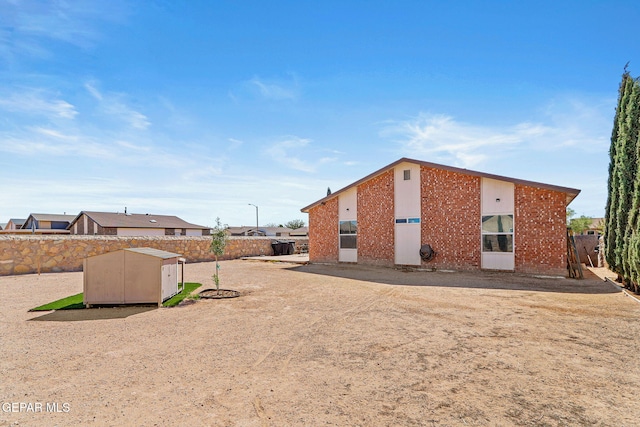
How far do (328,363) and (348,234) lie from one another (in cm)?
1462

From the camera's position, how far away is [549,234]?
549 inches

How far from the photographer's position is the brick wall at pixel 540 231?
13.8m

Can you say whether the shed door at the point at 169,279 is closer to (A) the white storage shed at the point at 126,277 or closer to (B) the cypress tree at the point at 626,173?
(A) the white storage shed at the point at 126,277

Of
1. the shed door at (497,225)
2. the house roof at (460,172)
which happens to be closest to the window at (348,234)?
the house roof at (460,172)

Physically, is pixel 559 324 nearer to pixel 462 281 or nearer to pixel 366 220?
pixel 462 281

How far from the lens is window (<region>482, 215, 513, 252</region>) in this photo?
14.9 metres

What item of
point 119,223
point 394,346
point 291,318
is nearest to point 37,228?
point 119,223

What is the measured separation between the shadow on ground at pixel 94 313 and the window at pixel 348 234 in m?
12.0

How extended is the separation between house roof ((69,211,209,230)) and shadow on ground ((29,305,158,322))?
28591mm

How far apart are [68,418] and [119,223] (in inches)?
1437

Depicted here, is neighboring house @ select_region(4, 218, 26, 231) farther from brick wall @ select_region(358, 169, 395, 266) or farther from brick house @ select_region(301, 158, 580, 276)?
brick wall @ select_region(358, 169, 395, 266)

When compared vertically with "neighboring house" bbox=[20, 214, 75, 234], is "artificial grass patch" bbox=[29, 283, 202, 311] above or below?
below

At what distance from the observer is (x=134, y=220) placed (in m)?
38.3

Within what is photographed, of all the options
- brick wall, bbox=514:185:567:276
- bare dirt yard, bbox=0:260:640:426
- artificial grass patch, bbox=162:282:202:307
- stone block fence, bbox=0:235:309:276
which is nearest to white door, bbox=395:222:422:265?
brick wall, bbox=514:185:567:276
